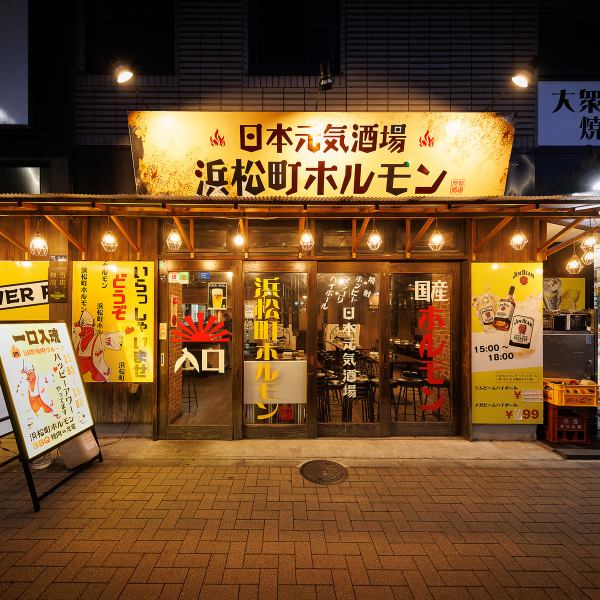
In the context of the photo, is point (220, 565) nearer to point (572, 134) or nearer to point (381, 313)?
point (381, 313)

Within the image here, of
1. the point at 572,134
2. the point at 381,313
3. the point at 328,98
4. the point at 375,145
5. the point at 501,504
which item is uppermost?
the point at 328,98

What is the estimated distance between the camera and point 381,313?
7.67m

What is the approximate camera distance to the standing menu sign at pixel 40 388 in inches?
198

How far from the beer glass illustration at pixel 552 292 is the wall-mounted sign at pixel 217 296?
7538 millimetres

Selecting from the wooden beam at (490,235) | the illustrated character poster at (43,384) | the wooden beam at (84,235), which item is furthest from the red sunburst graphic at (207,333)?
the wooden beam at (490,235)

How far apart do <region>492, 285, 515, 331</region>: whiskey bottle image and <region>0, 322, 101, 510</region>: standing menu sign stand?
8138 mm

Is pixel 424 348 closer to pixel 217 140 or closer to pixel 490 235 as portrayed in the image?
pixel 490 235

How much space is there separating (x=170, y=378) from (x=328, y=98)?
7004 mm

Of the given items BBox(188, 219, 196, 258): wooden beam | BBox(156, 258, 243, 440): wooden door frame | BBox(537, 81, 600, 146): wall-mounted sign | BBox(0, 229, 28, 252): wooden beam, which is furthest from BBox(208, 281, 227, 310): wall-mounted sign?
BBox(537, 81, 600, 146): wall-mounted sign

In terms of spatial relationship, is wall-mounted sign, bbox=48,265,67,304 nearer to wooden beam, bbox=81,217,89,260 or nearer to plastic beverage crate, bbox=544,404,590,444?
wooden beam, bbox=81,217,89,260

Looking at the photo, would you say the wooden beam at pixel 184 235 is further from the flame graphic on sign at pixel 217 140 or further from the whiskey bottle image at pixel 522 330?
the whiskey bottle image at pixel 522 330

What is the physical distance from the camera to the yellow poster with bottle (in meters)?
7.49

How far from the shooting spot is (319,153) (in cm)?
716

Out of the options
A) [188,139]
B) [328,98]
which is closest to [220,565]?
[188,139]
